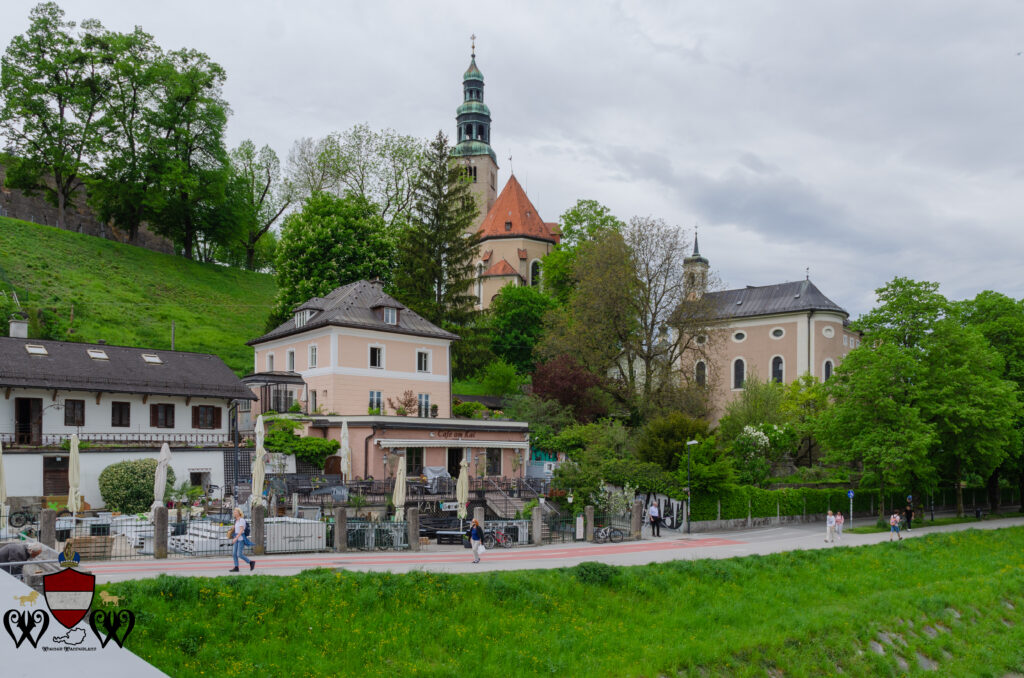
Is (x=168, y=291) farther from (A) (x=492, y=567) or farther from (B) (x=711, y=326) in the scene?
Result: (A) (x=492, y=567)

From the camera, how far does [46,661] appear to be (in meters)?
9.20

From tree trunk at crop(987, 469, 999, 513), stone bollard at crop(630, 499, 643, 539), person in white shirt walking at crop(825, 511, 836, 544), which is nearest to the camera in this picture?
person in white shirt walking at crop(825, 511, 836, 544)

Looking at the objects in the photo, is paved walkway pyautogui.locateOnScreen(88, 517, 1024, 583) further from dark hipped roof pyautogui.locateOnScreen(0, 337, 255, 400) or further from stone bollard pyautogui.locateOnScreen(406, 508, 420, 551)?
dark hipped roof pyautogui.locateOnScreen(0, 337, 255, 400)

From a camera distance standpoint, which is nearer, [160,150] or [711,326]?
[711,326]

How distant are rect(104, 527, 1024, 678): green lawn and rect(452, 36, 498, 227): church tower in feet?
256

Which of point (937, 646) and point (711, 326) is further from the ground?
point (711, 326)

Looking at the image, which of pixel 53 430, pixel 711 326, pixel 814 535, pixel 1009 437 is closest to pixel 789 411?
pixel 711 326

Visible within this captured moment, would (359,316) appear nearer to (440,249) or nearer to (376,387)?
(376,387)

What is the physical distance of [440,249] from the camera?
58.0 m

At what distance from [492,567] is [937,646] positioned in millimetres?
11695

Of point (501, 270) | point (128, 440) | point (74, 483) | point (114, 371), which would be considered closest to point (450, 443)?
point (128, 440)

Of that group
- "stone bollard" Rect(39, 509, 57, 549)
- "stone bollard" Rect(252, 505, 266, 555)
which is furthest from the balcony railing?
"stone bollard" Rect(252, 505, 266, 555)

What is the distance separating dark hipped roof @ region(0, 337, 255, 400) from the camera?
33.0 m

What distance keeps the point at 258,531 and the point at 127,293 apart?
41174mm
